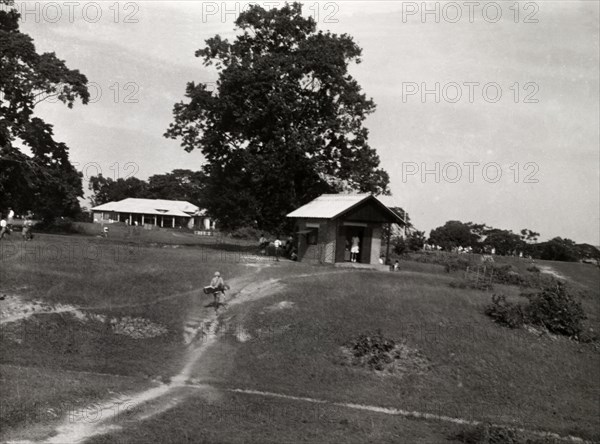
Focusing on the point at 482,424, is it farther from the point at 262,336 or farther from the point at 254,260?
the point at 254,260

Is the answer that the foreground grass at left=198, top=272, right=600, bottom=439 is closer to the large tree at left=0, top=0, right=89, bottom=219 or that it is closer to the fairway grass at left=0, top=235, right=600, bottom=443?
the fairway grass at left=0, top=235, right=600, bottom=443

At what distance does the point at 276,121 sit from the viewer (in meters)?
46.4

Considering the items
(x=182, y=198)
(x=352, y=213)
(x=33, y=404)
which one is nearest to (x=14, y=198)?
(x=352, y=213)

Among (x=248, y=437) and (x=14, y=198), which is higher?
(x=14, y=198)

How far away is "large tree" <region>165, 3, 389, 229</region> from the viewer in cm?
4538

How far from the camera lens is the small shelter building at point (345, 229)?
40.0 m

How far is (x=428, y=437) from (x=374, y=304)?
12.2 metres

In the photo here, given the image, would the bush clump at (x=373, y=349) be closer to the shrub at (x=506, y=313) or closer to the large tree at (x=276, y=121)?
the shrub at (x=506, y=313)

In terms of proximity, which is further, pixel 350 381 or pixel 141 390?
pixel 350 381

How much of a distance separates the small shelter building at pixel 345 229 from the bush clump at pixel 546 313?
1072 cm

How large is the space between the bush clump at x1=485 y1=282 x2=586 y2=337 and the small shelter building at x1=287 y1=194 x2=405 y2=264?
35.2ft

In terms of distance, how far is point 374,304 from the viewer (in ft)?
101

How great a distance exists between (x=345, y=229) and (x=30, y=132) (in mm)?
26709

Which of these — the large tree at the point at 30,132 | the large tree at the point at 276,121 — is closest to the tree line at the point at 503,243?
the large tree at the point at 276,121
